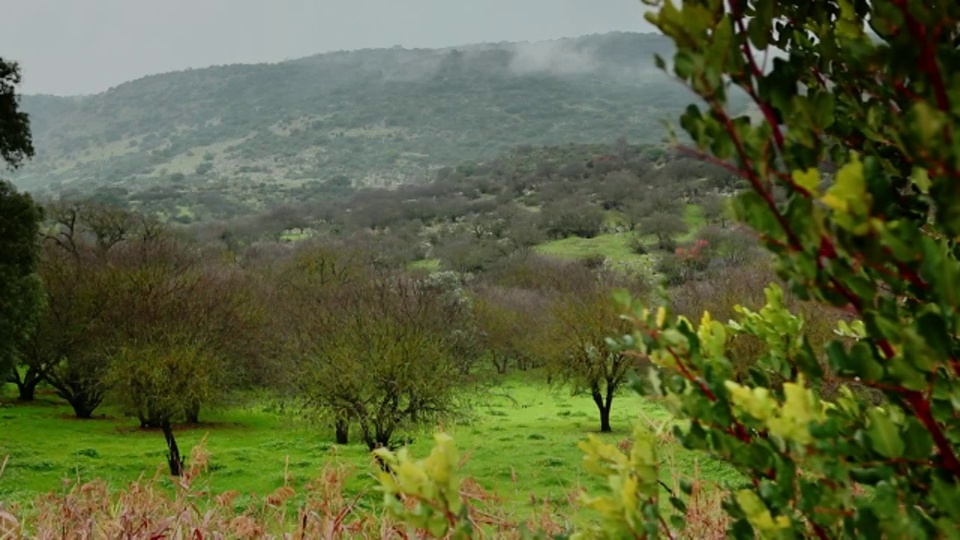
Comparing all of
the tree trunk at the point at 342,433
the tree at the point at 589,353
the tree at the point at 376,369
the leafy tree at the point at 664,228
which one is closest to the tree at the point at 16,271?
the tree at the point at 376,369

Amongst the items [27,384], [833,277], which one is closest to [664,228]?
[27,384]

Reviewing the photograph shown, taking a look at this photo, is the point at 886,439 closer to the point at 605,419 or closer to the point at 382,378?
the point at 382,378

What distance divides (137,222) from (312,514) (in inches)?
2565

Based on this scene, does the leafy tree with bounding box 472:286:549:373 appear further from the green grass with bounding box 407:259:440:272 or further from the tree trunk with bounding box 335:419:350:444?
the tree trunk with bounding box 335:419:350:444

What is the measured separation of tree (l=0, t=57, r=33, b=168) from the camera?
2762cm

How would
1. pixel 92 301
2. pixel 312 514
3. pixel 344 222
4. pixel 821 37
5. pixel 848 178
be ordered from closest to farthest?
pixel 848 178 → pixel 821 37 → pixel 312 514 → pixel 92 301 → pixel 344 222

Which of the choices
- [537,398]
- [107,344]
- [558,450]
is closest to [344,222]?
[537,398]

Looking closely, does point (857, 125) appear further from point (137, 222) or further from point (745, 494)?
point (137, 222)

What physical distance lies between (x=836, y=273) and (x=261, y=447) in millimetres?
34983

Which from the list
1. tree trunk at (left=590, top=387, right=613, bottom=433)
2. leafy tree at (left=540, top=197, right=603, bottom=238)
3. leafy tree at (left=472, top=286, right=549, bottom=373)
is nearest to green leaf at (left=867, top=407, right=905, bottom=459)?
tree trunk at (left=590, top=387, right=613, bottom=433)

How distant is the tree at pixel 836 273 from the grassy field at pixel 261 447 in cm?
1991

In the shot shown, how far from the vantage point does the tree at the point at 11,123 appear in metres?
27.6

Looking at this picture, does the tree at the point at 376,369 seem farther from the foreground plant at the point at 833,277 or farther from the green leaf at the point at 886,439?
the green leaf at the point at 886,439

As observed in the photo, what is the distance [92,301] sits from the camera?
41.1 metres
